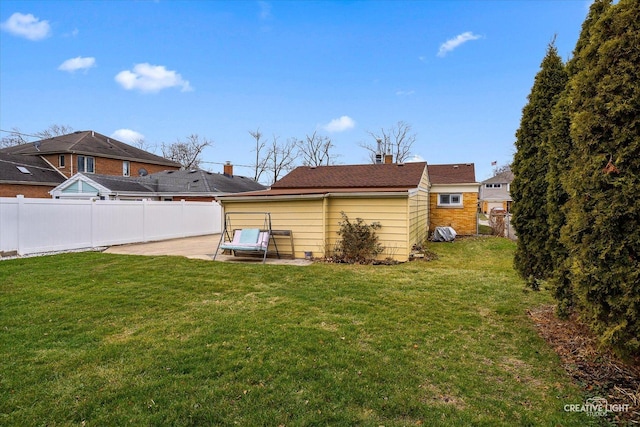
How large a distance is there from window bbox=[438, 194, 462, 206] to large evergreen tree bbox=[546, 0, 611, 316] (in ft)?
42.4

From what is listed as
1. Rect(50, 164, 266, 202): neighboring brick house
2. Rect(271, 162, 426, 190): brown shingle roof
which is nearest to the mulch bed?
Rect(271, 162, 426, 190): brown shingle roof

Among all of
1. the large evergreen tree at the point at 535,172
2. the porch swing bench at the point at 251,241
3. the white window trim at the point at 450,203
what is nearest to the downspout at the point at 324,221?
the porch swing bench at the point at 251,241

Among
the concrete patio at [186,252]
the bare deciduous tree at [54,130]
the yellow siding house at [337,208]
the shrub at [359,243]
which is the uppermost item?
the bare deciduous tree at [54,130]

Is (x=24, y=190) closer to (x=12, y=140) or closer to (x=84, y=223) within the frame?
(x=84, y=223)

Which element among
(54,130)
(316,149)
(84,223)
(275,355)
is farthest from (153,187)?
(54,130)

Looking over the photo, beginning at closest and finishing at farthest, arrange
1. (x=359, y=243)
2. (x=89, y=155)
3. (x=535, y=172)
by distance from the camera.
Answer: (x=535, y=172)
(x=359, y=243)
(x=89, y=155)

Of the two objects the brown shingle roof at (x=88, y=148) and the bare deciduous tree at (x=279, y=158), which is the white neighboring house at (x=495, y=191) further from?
Result: the brown shingle roof at (x=88, y=148)

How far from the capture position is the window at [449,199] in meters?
16.5

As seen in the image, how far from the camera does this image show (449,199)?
16703 mm

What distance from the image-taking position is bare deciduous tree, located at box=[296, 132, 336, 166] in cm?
3928

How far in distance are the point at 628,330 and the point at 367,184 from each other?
10.6 meters

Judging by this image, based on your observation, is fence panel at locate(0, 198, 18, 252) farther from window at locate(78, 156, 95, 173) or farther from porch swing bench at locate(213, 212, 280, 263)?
window at locate(78, 156, 95, 173)

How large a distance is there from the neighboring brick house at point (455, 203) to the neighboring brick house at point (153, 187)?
36.4 ft

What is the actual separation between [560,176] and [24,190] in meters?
32.1
